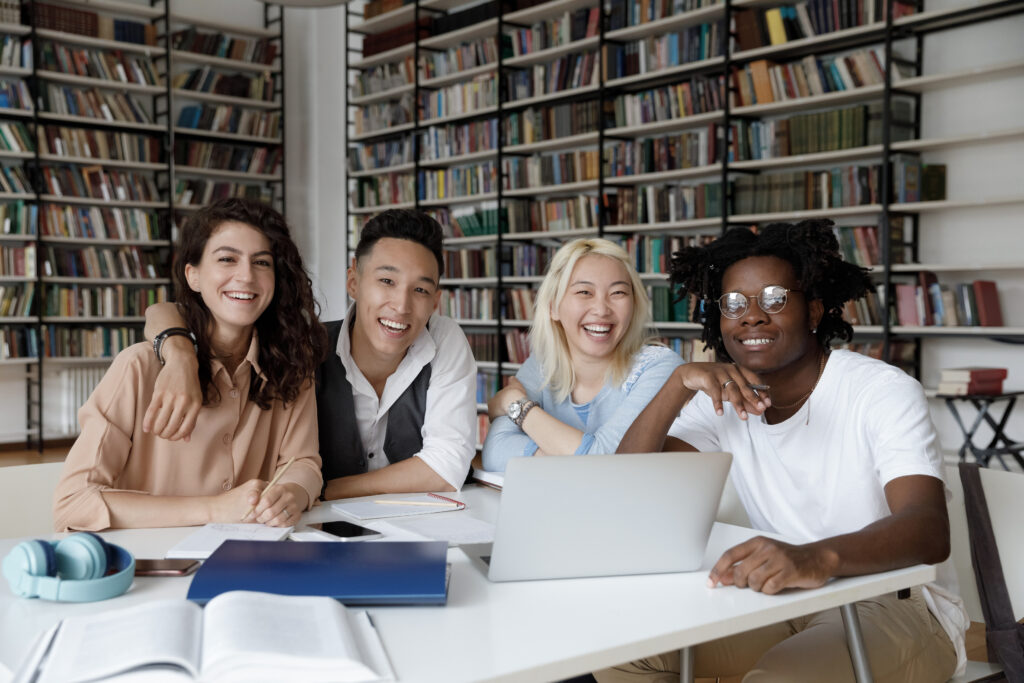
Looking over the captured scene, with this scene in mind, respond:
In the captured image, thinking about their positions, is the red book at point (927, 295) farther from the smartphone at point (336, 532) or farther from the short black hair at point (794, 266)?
the smartphone at point (336, 532)

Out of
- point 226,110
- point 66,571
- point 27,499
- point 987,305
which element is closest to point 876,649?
point 66,571

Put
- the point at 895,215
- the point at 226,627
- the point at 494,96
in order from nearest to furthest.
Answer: the point at 226,627 → the point at 895,215 → the point at 494,96

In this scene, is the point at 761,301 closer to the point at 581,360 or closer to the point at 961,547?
the point at 961,547

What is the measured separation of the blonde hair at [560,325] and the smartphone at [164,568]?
1198 millimetres

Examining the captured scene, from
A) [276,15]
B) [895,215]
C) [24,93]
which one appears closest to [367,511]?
[895,215]

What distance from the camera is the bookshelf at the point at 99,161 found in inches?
255

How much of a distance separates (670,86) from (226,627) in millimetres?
5012

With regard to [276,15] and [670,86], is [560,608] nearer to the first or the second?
[670,86]

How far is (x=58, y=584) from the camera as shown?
1.07 metres

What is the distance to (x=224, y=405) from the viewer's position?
68.4 inches

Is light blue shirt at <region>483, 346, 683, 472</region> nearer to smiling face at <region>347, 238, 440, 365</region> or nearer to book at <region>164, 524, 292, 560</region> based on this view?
smiling face at <region>347, 238, 440, 365</region>

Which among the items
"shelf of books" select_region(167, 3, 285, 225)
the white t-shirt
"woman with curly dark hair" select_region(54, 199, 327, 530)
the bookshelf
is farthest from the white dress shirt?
"shelf of books" select_region(167, 3, 285, 225)

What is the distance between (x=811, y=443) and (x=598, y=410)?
657 mm

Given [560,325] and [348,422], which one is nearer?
[348,422]
